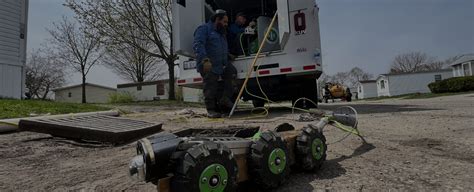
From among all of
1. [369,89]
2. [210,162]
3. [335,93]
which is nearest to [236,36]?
[210,162]

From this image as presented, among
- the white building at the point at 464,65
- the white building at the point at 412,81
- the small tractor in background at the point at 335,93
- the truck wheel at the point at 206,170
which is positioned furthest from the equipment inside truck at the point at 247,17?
the white building at the point at 412,81

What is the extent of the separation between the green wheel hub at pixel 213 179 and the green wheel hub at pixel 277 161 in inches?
10.7

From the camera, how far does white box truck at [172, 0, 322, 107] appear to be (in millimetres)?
5074

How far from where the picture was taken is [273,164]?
1.40m

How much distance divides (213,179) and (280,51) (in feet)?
14.2

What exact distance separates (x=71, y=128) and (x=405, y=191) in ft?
9.25

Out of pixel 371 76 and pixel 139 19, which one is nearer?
pixel 139 19

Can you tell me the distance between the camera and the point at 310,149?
166 centimetres

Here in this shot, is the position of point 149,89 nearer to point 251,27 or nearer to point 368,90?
point 251,27

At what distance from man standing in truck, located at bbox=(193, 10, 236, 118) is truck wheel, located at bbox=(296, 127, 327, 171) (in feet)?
9.79

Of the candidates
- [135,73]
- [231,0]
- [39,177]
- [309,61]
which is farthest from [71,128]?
[135,73]

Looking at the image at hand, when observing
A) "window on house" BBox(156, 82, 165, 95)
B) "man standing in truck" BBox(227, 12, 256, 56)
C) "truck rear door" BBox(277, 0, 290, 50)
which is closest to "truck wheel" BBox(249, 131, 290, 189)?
"truck rear door" BBox(277, 0, 290, 50)

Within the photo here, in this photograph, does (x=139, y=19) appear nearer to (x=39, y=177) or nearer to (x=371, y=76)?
(x=39, y=177)

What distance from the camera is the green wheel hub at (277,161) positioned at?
1.39m
